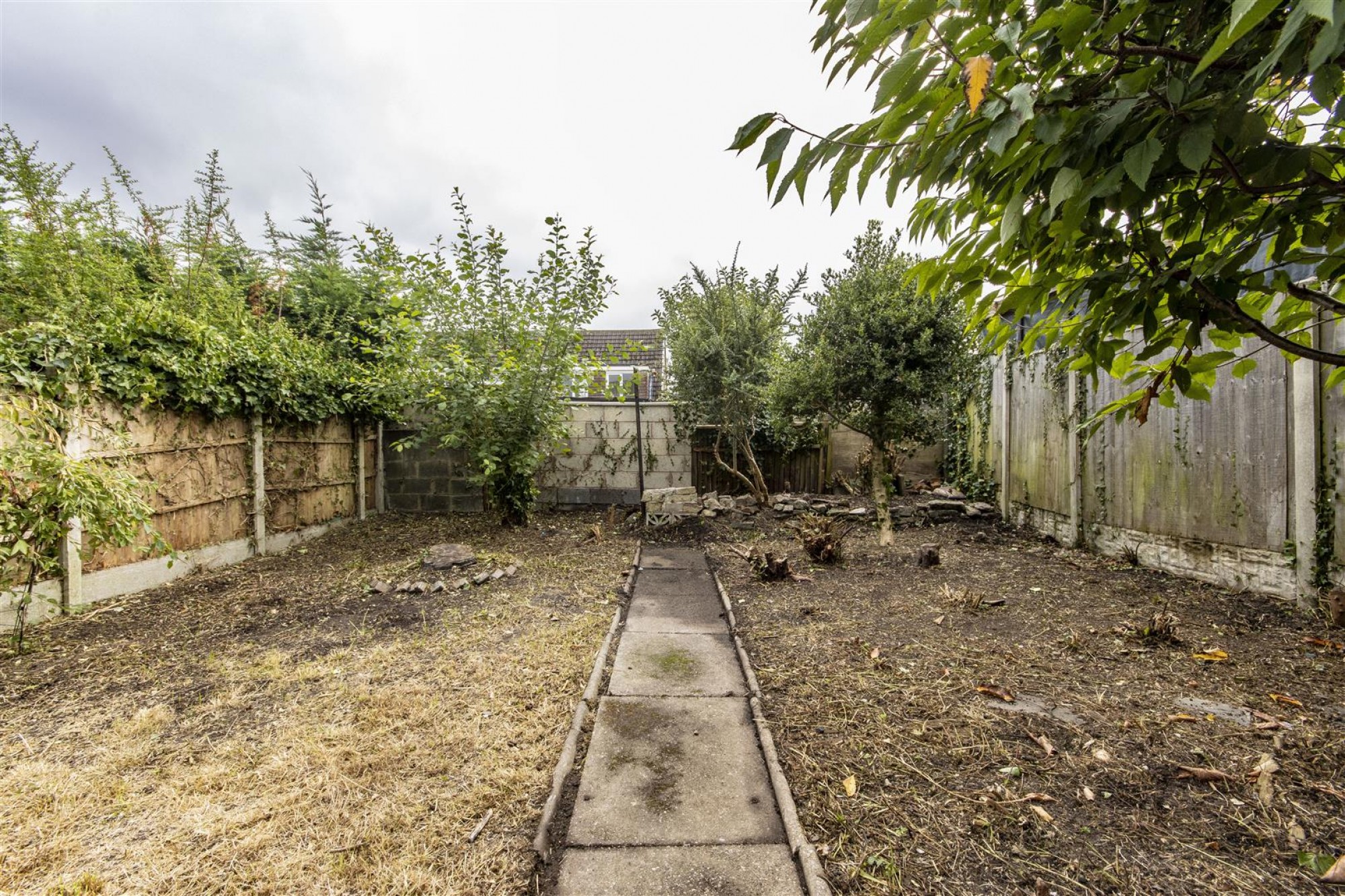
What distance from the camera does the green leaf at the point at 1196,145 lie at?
0.79 metres

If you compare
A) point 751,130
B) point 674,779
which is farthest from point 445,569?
point 751,130

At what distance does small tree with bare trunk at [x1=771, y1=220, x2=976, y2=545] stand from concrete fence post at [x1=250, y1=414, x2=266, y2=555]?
5.24 metres

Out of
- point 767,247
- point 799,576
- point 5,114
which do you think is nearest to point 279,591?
point 799,576

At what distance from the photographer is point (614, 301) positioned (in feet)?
20.0

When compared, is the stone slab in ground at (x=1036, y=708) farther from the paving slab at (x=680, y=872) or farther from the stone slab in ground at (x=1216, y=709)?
the paving slab at (x=680, y=872)

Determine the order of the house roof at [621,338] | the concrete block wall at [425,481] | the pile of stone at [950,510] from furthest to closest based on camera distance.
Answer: the house roof at [621,338] < the concrete block wall at [425,481] < the pile of stone at [950,510]

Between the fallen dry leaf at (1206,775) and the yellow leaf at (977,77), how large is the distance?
2265mm

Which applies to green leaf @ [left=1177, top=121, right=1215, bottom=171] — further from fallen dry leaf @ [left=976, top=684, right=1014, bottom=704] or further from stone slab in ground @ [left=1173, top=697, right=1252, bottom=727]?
stone slab in ground @ [left=1173, top=697, right=1252, bottom=727]

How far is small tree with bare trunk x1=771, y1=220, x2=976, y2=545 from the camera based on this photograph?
5.05m

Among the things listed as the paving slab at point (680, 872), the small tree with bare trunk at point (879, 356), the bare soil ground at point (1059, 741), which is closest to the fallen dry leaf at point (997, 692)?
the bare soil ground at point (1059, 741)

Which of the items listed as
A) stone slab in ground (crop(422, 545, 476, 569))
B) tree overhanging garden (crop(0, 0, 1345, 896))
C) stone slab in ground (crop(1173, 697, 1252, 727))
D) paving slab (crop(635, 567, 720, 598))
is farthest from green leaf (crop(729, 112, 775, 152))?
stone slab in ground (crop(422, 545, 476, 569))

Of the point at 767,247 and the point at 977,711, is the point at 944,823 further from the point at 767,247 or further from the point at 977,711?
the point at 767,247

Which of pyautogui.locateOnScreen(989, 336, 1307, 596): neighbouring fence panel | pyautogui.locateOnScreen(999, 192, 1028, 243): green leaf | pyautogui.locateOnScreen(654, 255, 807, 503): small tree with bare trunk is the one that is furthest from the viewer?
pyautogui.locateOnScreen(654, 255, 807, 503): small tree with bare trunk

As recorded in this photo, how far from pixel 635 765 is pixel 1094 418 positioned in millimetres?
1906
